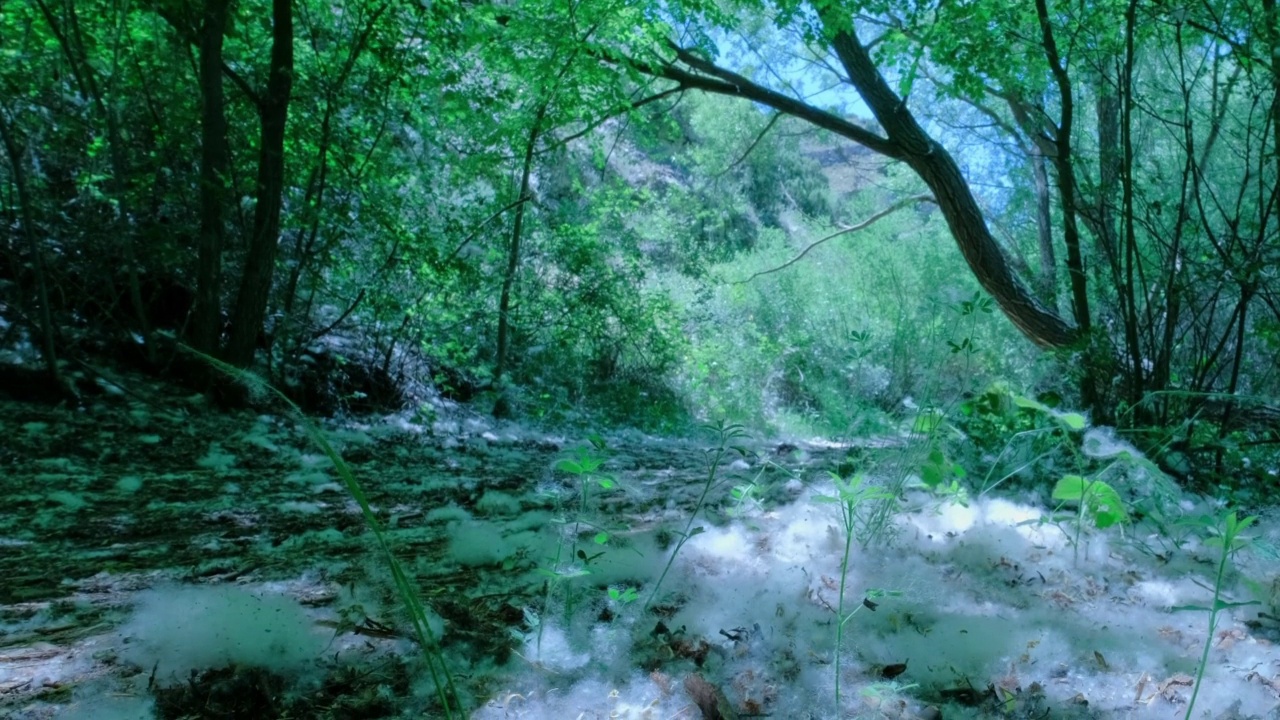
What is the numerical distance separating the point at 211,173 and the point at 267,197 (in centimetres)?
24

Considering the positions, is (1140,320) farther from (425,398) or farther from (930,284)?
(930,284)

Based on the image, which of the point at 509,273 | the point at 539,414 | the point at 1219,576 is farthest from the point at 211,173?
the point at 1219,576

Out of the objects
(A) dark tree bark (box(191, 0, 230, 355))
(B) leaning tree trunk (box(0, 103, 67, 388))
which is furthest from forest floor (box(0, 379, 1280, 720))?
(A) dark tree bark (box(191, 0, 230, 355))

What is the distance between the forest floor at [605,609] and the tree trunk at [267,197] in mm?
1358

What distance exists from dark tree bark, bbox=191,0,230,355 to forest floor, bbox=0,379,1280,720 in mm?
1259

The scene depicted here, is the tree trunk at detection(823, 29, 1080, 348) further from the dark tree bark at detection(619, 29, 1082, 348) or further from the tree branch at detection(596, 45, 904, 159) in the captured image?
the tree branch at detection(596, 45, 904, 159)

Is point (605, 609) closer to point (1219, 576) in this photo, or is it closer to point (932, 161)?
point (1219, 576)

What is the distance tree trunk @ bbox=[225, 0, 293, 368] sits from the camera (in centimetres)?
337

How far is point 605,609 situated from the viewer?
4.23 ft

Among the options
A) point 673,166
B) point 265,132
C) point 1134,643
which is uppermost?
point 673,166

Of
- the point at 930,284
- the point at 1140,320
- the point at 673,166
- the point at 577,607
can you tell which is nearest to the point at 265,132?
the point at 577,607

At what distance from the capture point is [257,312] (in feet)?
12.0

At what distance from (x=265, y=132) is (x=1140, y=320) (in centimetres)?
392

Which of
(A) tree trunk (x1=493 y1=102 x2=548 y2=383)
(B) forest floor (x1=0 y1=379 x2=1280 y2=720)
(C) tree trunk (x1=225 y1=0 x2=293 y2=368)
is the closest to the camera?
(B) forest floor (x1=0 y1=379 x2=1280 y2=720)
